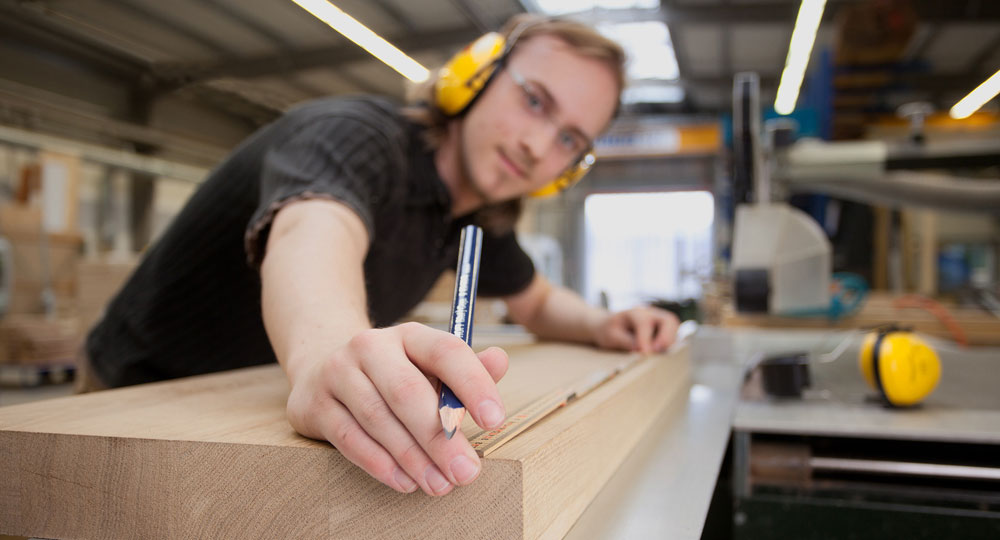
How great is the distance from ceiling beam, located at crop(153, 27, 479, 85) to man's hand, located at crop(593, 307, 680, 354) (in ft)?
2.06

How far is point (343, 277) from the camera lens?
1.94 ft

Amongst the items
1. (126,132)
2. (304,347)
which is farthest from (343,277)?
(126,132)

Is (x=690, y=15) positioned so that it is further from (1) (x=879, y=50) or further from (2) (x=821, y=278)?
(2) (x=821, y=278)

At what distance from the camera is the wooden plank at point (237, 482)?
1.29 feet

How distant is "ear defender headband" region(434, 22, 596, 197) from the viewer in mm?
1021

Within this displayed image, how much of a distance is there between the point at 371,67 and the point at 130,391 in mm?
420

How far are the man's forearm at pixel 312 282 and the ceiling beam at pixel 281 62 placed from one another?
0.46 feet

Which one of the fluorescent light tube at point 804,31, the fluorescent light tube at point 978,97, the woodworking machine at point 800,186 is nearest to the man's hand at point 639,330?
the woodworking machine at point 800,186

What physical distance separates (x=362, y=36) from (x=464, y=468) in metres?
0.46

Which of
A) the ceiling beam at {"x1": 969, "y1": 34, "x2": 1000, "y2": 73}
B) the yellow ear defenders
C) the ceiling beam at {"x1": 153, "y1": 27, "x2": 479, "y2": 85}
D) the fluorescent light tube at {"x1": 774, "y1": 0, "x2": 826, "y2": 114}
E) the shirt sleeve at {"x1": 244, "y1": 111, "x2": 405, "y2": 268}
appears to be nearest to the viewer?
the ceiling beam at {"x1": 153, "y1": 27, "x2": 479, "y2": 85}

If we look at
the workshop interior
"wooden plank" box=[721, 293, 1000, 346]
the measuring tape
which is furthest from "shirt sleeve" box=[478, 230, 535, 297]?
"wooden plank" box=[721, 293, 1000, 346]

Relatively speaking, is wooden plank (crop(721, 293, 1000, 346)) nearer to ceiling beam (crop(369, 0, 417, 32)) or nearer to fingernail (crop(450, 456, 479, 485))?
ceiling beam (crop(369, 0, 417, 32))

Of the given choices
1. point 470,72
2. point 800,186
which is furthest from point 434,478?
point 800,186

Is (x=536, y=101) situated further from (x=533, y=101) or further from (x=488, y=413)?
(x=488, y=413)
